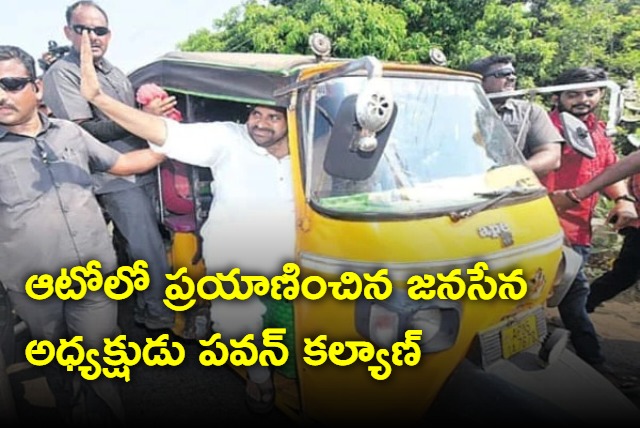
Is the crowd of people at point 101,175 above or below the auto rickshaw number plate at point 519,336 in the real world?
above

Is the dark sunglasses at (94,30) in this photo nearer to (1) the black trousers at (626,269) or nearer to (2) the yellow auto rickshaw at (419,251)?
(2) the yellow auto rickshaw at (419,251)

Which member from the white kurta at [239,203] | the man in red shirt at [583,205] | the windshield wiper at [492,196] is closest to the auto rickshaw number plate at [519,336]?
the windshield wiper at [492,196]

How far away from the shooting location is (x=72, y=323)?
2.85m

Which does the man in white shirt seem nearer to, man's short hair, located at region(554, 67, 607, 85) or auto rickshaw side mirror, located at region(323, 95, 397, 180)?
→ auto rickshaw side mirror, located at region(323, 95, 397, 180)

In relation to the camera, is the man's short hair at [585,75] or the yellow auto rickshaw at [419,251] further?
the man's short hair at [585,75]

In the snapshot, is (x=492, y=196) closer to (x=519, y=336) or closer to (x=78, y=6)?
(x=519, y=336)

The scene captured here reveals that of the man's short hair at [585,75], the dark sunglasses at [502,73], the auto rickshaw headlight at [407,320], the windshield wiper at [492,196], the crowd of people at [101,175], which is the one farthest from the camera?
the dark sunglasses at [502,73]

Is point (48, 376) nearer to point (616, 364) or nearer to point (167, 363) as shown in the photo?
point (167, 363)

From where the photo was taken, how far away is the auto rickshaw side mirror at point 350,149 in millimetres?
2383

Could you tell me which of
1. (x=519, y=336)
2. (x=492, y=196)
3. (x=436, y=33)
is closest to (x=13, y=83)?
(x=492, y=196)

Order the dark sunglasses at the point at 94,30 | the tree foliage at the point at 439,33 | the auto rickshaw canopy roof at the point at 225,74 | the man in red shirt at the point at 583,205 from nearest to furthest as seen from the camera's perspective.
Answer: the auto rickshaw canopy roof at the point at 225,74
the dark sunglasses at the point at 94,30
the man in red shirt at the point at 583,205
the tree foliage at the point at 439,33

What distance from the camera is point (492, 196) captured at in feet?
8.25

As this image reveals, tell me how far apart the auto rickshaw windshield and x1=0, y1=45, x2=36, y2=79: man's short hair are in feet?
4.16

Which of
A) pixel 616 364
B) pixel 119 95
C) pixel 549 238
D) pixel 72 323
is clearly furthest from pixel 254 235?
pixel 616 364
